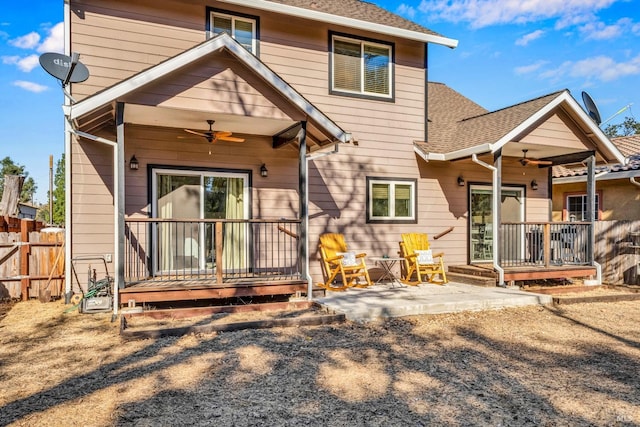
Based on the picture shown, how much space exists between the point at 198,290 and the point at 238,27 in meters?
4.83

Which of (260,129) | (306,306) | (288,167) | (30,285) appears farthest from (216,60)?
(30,285)

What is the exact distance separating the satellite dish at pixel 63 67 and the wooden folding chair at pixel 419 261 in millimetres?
6068

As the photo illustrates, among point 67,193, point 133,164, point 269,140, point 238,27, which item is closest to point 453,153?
point 269,140

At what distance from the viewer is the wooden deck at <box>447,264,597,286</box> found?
27.5 ft

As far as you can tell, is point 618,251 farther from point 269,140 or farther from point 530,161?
point 269,140

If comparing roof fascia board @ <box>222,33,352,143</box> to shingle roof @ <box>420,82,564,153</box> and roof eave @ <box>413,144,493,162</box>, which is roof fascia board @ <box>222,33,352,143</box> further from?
shingle roof @ <box>420,82,564,153</box>

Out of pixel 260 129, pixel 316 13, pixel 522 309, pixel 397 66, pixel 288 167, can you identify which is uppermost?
pixel 316 13

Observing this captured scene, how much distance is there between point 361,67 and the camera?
A: 29.5 ft

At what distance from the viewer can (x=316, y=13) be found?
26.8 ft

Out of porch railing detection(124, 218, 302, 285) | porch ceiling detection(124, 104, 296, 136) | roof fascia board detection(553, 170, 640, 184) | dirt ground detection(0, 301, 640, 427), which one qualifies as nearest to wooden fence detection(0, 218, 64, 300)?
porch railing detection(124, 218, 302, 285)

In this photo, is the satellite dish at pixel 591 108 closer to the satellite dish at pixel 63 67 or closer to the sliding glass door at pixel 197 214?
the sliding glass door at pixel 197 214

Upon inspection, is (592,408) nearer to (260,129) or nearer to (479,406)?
(479,406)

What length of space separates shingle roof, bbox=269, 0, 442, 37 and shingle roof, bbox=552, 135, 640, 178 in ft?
19.7

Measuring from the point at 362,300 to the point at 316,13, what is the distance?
525 centimetres
